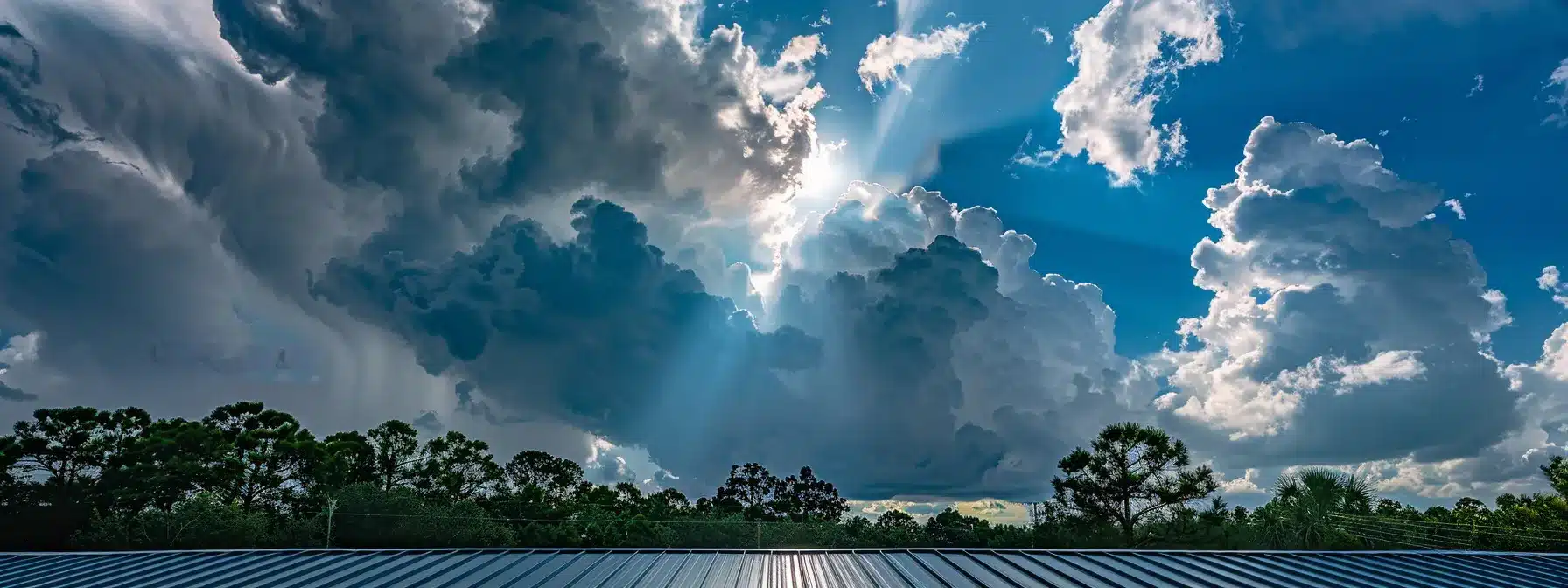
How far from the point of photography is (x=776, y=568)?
17031 millimetres

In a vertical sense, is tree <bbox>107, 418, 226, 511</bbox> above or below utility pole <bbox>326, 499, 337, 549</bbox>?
above

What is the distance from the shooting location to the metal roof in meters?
15.5

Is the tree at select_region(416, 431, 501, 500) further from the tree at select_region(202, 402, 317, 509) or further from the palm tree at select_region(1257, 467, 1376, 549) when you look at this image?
the palm tree at select_region(1257, 467, 1376, 549)

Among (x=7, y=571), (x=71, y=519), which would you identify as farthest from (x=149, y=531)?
(x=7, y=571)

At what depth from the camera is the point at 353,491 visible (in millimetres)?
52312

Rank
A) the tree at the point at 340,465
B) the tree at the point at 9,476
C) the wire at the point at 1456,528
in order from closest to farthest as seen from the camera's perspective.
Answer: the wire at the point at 1456,528 → the tree at the point at 9,476 → the tree at the point at 340,465

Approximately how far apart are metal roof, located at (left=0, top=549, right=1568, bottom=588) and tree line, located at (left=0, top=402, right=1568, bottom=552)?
74.3ft

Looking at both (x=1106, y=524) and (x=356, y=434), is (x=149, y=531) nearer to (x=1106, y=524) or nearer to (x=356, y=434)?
(x=356, y=434)

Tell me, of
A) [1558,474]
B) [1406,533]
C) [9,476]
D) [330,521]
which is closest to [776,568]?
[330,521]

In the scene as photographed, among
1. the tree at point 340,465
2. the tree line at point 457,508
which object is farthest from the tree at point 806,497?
the tree at point 340,465

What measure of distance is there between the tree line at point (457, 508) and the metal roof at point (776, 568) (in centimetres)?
2266

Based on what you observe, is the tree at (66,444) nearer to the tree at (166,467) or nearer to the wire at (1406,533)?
the tree at (166,467)

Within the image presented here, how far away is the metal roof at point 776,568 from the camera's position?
1552cm

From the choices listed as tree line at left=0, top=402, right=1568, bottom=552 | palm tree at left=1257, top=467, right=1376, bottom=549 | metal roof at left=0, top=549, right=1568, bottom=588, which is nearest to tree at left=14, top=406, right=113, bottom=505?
tree line at left=0, top=402, right=1568, bottom=552
